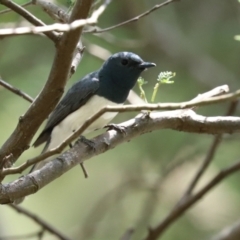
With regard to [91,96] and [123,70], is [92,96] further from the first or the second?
[123,70]

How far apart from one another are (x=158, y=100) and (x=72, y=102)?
129cm

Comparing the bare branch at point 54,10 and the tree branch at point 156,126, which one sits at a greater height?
the bare branch at point 54,10

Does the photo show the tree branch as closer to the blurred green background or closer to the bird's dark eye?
the bird's dark eye

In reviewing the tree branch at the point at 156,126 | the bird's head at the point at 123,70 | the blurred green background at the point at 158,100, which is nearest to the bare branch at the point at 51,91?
the tree branch at the point at 156,126

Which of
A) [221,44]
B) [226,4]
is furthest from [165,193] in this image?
[226,4]

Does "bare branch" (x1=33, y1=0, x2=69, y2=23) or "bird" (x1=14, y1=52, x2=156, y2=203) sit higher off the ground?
"bare branch" (x1=33, y1=0, x2=69, y2=23)

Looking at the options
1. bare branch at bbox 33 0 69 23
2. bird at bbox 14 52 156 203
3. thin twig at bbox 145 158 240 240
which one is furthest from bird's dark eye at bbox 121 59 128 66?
thin twig at bbox 145 158 240 240

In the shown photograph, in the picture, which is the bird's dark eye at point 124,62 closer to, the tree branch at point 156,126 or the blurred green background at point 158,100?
the tree branch at point 156,126

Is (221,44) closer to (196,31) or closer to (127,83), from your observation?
(196,31)

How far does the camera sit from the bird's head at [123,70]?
7.34 ft

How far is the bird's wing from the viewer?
2.23 metres

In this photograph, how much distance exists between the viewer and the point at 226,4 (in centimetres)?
381

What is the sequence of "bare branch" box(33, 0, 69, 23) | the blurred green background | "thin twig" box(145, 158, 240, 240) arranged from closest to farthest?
"bare branch" box(33, 0, 69, 23) < "thin twig" box(145, 158, 240, 240) < the blurred green background

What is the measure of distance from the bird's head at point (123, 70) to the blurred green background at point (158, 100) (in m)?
0.81
